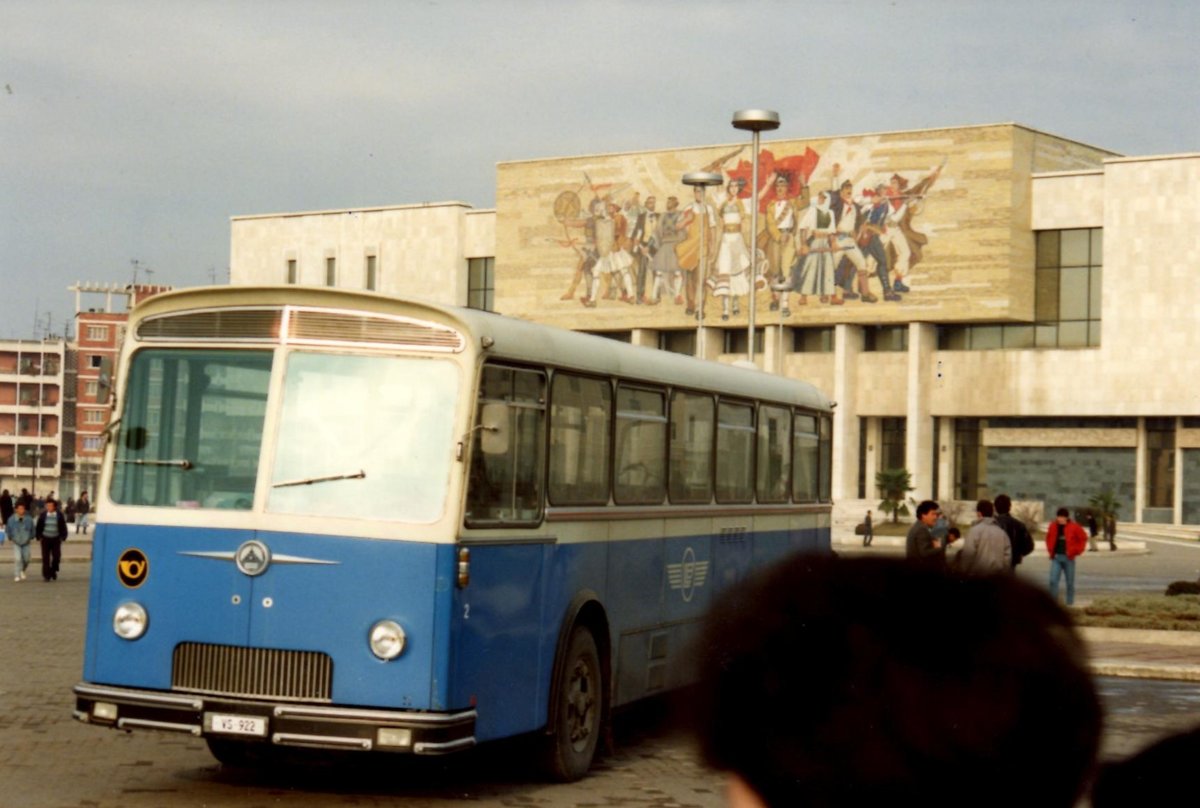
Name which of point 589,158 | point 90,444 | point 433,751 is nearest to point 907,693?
point 433,751

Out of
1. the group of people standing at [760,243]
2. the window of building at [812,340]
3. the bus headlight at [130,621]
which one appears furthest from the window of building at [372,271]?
the bus headlight at [130,621]

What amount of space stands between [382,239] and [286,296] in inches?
3730

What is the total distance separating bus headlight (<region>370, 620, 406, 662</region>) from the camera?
1039cm

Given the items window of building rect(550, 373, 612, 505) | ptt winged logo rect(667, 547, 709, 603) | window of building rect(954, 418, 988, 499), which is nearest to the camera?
window of building rect(550, 373, 612, 505)

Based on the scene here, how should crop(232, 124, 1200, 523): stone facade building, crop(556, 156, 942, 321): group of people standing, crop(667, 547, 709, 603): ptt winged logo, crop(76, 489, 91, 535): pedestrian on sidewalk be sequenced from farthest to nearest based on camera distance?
crop(556, 156, 942, 321): group of people standing → crop(232, 124, 1200, 523): stone facade building → crop(76, 489, 91, 535): pedestrian on sidewalk → crop(667, 547, 709, 603): ptt winged logo

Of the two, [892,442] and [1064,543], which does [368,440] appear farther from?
[892,442]

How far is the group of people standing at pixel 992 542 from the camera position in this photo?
1878 millimetres

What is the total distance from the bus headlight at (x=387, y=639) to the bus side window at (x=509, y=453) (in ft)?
2.33

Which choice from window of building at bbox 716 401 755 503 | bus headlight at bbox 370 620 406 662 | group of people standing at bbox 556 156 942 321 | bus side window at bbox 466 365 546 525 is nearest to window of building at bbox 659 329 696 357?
group of people standing at bbox 556 156 942 321

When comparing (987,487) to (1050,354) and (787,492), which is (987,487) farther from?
(787,492)

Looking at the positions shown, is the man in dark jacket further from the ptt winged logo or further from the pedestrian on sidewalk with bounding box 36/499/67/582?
the pedestrian on sidewalk with bounding box 36/499/67/582

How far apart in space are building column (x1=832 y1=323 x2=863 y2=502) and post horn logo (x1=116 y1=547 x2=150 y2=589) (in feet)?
263

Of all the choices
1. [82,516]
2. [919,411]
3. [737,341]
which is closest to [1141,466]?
[919,411]

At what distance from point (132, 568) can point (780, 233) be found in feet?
265
